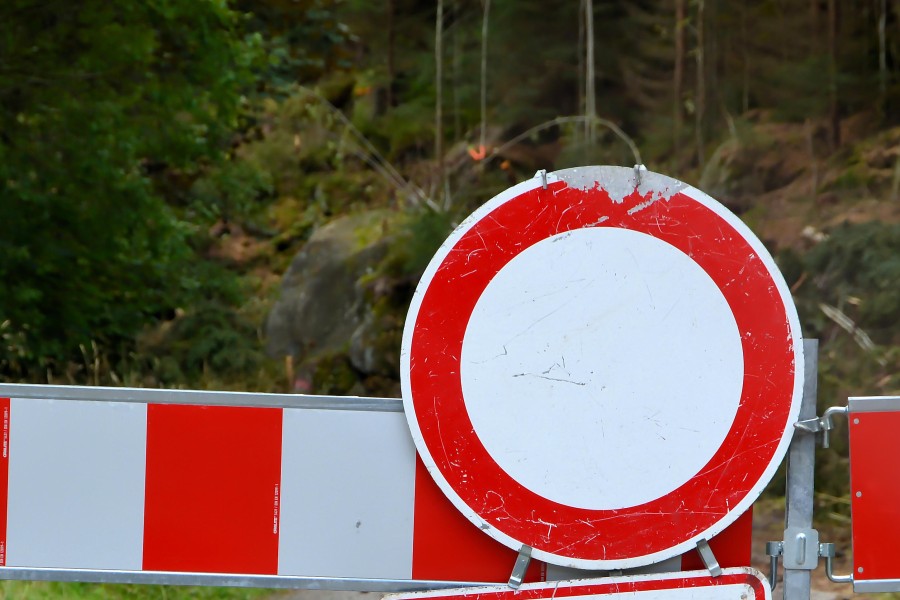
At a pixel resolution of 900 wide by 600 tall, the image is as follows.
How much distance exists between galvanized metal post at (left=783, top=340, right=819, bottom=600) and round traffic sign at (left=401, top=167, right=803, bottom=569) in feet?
0.18

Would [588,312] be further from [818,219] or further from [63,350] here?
[63,350]

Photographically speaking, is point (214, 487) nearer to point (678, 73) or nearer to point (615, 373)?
point (615, 373)

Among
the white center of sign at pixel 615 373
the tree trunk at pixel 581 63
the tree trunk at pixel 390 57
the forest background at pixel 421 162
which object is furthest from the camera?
the tree trunk at pixel 390 57

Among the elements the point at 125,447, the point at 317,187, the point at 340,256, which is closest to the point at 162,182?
the point at 317,187

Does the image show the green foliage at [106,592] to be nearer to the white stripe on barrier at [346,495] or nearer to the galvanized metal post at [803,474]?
the white stripe on barrier at [346,495]

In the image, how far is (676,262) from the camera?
216 centimetres

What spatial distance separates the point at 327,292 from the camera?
11992mm

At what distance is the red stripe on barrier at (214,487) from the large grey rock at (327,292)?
8584 mm

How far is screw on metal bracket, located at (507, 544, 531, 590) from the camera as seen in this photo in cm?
218

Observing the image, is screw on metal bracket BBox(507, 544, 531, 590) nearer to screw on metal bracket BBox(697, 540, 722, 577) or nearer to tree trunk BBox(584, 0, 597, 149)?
screw on metal bracket BBox(697, 540, 722, 577)

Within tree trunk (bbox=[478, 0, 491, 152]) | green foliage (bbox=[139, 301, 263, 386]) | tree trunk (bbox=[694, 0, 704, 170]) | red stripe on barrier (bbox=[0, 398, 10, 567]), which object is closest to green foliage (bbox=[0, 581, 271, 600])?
red stripe on barrier (bbox=[0, 398, 10, 567])

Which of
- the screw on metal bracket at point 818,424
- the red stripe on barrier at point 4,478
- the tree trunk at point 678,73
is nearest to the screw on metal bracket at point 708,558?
the screw on metal bracket at point 818,424

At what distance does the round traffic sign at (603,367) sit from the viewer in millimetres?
2146

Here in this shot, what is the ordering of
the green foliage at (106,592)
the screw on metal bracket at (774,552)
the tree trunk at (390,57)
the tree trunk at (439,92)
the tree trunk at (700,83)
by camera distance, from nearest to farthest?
the screw on metal bracket at (774,552) < the green foliage at (106,592) < the tree trunk at (700,83) < the tree trunk at (439,92) < the tree trunk at (390,57)
